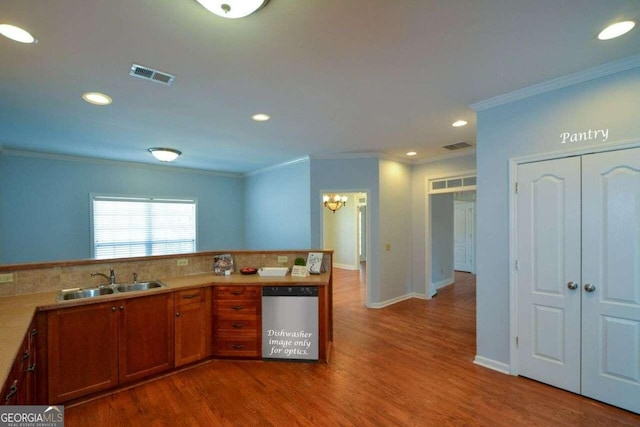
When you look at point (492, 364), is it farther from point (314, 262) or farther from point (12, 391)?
point (12, 391)

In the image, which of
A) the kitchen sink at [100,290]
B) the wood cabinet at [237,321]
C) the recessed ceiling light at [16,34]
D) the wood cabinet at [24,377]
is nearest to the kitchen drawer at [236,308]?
the wood cabinet at [237,321]

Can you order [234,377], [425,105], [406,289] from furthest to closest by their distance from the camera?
[406,289], [425,105], [234,377]

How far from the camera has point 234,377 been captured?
276 centimetres

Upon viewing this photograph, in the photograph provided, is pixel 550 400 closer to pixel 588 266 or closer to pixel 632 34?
pixel 588 266

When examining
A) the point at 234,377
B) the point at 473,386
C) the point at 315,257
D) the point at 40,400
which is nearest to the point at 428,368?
the point at 473,386

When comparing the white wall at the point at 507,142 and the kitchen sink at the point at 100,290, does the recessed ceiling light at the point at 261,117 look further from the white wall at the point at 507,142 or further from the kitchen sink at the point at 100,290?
the white wall at the point at 507,142

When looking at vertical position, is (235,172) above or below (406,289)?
above

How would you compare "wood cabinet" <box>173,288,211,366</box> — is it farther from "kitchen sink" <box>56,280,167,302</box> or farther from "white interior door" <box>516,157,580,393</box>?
"white interior door" <box>516,157,580,393</box>

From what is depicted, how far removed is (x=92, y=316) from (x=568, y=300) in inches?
160

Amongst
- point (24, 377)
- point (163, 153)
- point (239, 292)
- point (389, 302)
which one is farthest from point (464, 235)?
point (24, 377)

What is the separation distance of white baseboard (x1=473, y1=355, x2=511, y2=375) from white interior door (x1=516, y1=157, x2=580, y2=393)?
4.9 inches

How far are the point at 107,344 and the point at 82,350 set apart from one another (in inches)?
6.5

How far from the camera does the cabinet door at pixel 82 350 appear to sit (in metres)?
2.22

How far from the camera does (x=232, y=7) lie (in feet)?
4.88
